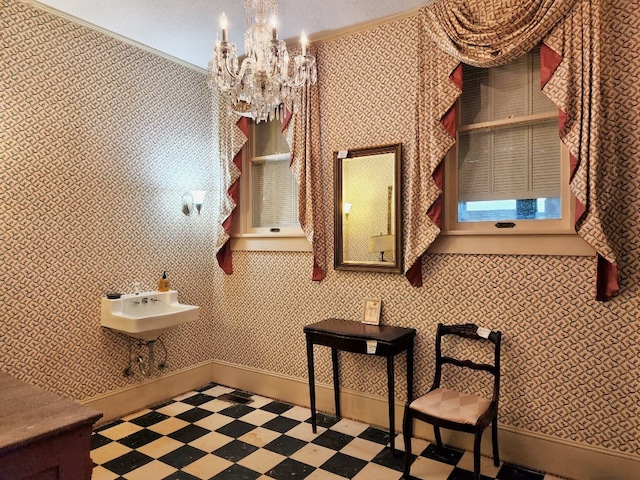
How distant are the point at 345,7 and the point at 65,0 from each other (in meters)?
1.94

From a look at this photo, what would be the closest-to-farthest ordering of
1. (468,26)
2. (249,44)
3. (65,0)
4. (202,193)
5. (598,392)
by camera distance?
(249,44)
(598,392)
(468,26)
(65,0)
(202,193)

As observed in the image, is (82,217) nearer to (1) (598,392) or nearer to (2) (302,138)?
(2) (302,138)

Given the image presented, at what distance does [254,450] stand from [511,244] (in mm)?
2200

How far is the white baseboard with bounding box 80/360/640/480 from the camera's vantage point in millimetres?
2734

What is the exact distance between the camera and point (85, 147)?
3.53 m

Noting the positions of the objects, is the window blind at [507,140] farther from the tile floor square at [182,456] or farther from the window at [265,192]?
the tile floor square at [182,456]

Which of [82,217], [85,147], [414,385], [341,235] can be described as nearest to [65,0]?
[85,147]

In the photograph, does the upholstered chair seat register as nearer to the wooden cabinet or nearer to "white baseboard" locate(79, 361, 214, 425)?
the wooden cabinet

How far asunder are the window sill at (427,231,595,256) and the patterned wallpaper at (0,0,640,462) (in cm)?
6

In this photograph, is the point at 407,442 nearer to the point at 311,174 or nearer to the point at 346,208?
the point at 346,208

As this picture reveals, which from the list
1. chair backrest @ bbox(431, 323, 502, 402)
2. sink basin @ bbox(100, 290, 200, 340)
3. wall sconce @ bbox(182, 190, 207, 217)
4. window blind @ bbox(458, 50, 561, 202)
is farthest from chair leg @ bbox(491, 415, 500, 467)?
wall sconce @ bbox(182, 190, 207, 217)

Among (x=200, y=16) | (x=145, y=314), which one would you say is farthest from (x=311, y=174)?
(x=145, y=314)

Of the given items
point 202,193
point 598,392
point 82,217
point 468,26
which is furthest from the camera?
point 202,193

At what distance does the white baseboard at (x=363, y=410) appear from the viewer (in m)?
2.73
